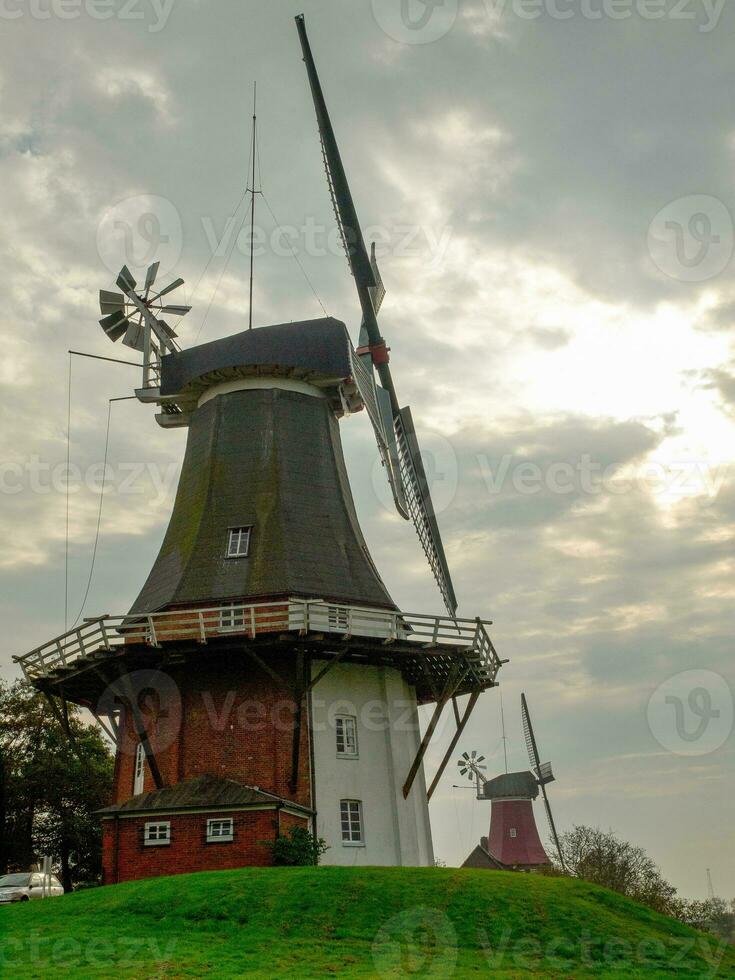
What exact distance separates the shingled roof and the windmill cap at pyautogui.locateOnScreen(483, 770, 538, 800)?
39563 mm

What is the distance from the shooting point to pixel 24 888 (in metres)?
21.7

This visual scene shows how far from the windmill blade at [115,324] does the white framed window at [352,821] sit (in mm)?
15977

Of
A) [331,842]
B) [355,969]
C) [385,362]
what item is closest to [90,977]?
[355,969]

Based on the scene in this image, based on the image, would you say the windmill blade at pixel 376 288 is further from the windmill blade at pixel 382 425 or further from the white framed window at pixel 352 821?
the white framed window at pixel 352 821

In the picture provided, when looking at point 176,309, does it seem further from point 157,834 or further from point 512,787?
point 512,787

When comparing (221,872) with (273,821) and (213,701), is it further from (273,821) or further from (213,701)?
(213,701)

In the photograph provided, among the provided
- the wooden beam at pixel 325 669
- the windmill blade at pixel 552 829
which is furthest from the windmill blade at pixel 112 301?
the windmill blade at pixel 552 829

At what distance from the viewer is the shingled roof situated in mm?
20062

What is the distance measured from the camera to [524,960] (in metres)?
14.3

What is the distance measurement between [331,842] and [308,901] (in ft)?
18.9

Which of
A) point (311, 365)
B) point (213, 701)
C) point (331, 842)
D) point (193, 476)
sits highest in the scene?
point (311, 365)

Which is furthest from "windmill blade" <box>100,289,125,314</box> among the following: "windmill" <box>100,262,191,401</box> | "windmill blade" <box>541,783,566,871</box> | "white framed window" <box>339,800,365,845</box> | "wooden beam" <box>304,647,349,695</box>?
"windmill blade" <box>541,783,566,871</box>

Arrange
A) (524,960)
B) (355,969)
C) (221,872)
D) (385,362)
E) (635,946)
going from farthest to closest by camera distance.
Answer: (385,362), (221,872), (635,946), (524,960), (355,969)

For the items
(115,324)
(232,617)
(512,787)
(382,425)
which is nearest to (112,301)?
(115,324)
